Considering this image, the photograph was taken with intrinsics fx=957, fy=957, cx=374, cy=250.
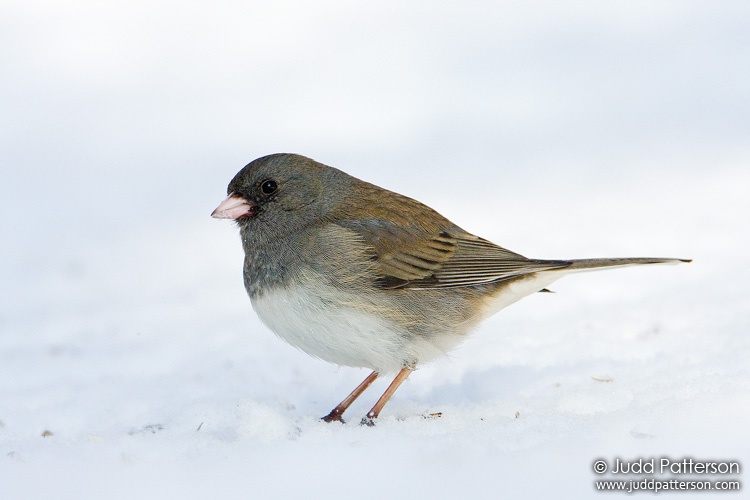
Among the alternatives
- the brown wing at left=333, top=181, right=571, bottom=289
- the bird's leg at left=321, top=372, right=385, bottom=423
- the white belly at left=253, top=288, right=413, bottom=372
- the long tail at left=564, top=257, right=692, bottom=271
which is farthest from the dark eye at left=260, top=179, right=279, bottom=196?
the long tail at left=564, top=257, right=692, bottom=271

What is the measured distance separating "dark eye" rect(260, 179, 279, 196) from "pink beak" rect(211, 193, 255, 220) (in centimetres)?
10

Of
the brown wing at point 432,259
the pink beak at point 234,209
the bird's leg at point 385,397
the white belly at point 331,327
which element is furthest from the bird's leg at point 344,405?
the pink beak at point 234,209

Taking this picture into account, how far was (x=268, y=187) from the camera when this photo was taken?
4.82 metres

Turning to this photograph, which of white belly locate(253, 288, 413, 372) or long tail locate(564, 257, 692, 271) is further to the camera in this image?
long tail locate(564, 257, 692, 271)

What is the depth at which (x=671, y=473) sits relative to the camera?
3379 mm

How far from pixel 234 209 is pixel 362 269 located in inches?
29.9

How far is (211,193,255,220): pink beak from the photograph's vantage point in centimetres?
476

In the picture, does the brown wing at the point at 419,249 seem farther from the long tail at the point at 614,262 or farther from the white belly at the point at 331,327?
the white belly at the point at 331,327

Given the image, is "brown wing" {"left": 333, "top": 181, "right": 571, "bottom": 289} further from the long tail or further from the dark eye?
the dark eye

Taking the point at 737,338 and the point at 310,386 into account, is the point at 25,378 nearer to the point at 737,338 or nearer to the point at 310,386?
the point at 310,386

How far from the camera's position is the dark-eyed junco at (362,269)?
14.4ft

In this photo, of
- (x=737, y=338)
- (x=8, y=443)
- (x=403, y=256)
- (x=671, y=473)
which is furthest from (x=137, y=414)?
(x=737, y=338)

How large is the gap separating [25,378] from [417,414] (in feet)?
8.17

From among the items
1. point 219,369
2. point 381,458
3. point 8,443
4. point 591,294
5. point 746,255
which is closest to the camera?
point 381,458
